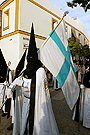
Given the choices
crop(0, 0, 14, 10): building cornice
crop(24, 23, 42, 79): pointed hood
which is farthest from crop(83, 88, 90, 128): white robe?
crop(0, 0, 14, 10): building cornice

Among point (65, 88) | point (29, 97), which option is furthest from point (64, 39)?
point (29, 97)

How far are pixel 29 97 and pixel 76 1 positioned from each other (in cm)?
303

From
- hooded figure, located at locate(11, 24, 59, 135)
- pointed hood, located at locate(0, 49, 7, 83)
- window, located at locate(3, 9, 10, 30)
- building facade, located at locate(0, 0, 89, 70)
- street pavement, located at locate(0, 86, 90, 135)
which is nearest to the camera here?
hooded figure, located at locate(11, 24, 59, 135)

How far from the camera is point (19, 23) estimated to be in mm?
8633

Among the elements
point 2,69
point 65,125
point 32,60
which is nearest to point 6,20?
point 2,69

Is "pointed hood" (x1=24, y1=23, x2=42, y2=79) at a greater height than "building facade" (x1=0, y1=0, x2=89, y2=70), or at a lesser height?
lesser

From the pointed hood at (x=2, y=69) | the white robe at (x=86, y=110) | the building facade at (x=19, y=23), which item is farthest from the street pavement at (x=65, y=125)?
the building facade at (x=19, y=23)

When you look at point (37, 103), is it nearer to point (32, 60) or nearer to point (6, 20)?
point (32, 60)

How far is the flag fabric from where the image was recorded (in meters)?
2.23

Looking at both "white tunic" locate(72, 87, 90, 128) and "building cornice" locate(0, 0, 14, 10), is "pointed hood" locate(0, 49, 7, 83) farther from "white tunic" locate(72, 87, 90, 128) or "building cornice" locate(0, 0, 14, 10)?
"building cornice" locate(0, 0, 14, 10)

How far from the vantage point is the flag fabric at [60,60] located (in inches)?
87.7

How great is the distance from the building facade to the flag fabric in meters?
6.56

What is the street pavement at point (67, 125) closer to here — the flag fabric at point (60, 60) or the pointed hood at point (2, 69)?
the flag fabric at point (60, 60)

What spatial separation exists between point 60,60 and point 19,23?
7393 millimetres
